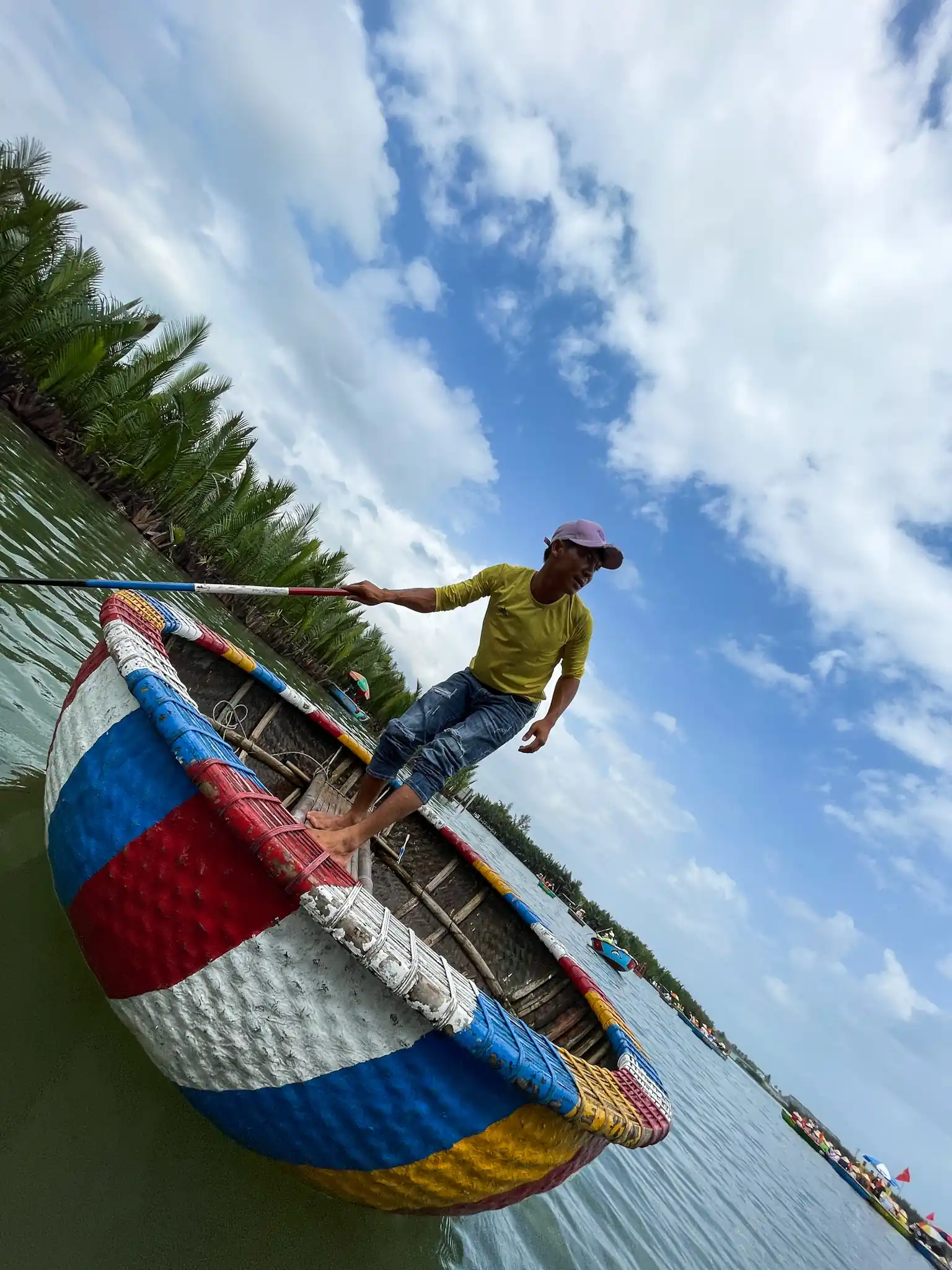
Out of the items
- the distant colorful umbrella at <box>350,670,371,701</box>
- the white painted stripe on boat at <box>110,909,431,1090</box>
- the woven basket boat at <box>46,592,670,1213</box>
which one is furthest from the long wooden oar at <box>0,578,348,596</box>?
the distant colorful umbrella at <box>350,670,371,701</box>

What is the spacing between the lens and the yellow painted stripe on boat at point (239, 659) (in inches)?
156

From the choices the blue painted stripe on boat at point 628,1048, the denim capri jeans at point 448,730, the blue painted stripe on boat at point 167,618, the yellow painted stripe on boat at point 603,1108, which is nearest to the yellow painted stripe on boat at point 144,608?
the blue painted stripe on boat at point 167,618

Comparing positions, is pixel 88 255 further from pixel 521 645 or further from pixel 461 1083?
pixel 461 1083

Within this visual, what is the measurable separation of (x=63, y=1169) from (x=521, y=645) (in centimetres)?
222

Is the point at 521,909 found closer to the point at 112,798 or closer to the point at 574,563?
the point at 574,563

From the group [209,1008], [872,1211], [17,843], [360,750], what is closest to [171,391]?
[360,750]

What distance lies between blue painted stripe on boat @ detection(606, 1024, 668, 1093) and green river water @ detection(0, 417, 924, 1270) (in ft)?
2.95

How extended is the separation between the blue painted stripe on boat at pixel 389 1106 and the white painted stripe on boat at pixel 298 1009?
41 millimetres

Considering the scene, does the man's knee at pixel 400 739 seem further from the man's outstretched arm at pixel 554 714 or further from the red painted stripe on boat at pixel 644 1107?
the red painted stripe on boat at pixel 644 1107

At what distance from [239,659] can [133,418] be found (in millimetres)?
12320

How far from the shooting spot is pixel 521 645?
3.04 m

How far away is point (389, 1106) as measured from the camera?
1713 millimetres

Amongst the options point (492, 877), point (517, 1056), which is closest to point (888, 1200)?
point (492, 877)

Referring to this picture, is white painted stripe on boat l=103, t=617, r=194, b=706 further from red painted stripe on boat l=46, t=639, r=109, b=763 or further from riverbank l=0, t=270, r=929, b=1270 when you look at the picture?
riverbank l=0, t=270, r=929, b=1270
